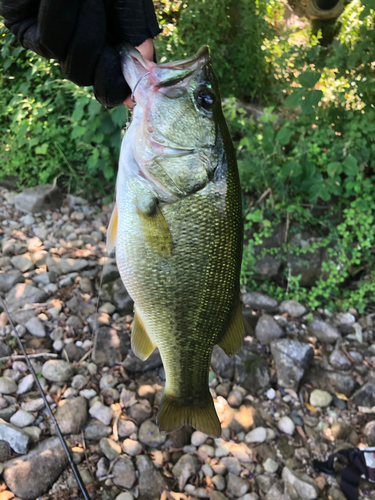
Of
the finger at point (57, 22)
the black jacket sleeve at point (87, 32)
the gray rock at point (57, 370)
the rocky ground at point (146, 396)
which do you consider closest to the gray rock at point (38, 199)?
the rocky ground at point (146, 396)

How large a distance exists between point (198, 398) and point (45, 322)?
1750mm

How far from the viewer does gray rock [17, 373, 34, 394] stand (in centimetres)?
225

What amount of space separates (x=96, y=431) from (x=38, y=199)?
9.09 ft

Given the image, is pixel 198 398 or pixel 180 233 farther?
pixel 198 398

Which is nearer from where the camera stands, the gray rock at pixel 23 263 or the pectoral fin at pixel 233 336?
the pectoral fin at pixel 233 336

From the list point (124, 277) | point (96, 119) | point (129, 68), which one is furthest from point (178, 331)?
point (96, 119)

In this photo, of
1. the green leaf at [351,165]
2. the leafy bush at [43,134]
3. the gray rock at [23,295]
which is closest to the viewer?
the gray rock at [23,295]

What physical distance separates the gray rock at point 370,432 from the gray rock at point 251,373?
0.73 meters

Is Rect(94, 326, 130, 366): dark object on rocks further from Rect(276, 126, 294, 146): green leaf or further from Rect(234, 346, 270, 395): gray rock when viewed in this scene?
Rect(276, 126, 294, 146): green leaf

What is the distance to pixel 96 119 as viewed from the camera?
3.81 meters

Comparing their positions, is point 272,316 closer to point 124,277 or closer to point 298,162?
point 298,162

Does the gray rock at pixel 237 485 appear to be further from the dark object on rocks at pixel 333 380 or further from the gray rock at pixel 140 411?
the dark object on rocks at pixel 333 380

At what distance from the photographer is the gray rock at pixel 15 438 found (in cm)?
193

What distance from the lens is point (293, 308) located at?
3.33 metres
